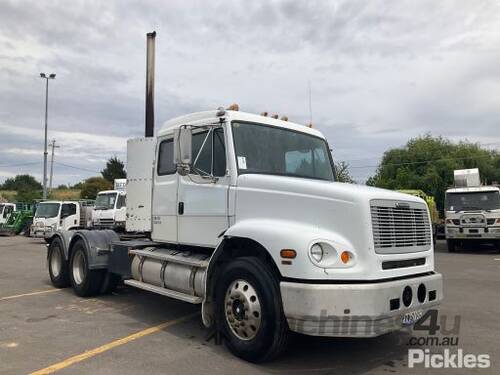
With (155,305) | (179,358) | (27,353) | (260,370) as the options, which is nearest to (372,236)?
(260,370)

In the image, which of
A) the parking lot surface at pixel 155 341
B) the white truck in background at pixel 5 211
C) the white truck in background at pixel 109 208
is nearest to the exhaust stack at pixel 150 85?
the parking lot surface at pixel 155 341

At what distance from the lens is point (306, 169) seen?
6.57m

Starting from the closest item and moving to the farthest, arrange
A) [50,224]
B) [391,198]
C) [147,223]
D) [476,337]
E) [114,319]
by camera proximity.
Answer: [391,198] < [476,337] < [114,319] < [147,223] < [50,224]

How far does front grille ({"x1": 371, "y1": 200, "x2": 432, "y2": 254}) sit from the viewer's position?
5.14 m

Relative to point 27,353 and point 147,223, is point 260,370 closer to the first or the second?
point 27,353

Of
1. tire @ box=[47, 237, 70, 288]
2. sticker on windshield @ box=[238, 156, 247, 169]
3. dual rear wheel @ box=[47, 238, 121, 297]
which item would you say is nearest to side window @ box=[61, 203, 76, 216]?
tire @ box=[47, 237, 70, 288]

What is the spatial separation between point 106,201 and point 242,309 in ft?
60.7

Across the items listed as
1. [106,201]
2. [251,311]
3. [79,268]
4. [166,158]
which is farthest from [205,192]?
[106,201]

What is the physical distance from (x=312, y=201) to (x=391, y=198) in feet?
2.87

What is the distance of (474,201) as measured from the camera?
19.0 meters

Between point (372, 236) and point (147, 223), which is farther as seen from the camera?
point (147, 223)

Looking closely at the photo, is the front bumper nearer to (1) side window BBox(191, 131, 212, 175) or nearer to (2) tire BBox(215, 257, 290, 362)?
(2) tire BBox(215, 257, 290, 362)

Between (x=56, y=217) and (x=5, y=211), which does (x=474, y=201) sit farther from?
(x=5, y=211)

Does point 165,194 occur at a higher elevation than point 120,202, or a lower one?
lower
